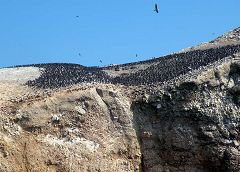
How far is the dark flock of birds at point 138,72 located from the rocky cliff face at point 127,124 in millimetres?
737

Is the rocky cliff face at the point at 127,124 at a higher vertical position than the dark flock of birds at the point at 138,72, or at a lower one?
lower

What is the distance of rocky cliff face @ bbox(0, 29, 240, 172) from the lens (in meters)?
25.4

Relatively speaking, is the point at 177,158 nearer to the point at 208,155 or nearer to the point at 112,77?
the point at 208,155

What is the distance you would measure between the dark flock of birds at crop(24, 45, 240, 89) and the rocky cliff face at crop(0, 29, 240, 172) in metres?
0.74

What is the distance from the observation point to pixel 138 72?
112 ft

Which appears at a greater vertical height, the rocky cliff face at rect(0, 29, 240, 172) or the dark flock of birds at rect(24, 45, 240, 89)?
the dark flock of birds at rect(24, 45, 240, 89)

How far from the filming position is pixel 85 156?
25.8 m

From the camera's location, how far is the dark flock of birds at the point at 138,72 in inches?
1204

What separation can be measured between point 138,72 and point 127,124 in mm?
7349

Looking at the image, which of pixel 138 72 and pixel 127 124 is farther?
pixel 138 72

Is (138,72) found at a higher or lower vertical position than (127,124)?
higher

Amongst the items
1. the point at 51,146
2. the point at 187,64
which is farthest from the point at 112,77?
the point at 51,146

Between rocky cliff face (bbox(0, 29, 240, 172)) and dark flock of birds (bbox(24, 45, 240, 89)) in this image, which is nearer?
rocky cliff face (bbox(0, 29, 240, 172))

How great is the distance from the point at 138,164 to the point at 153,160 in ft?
2.77
